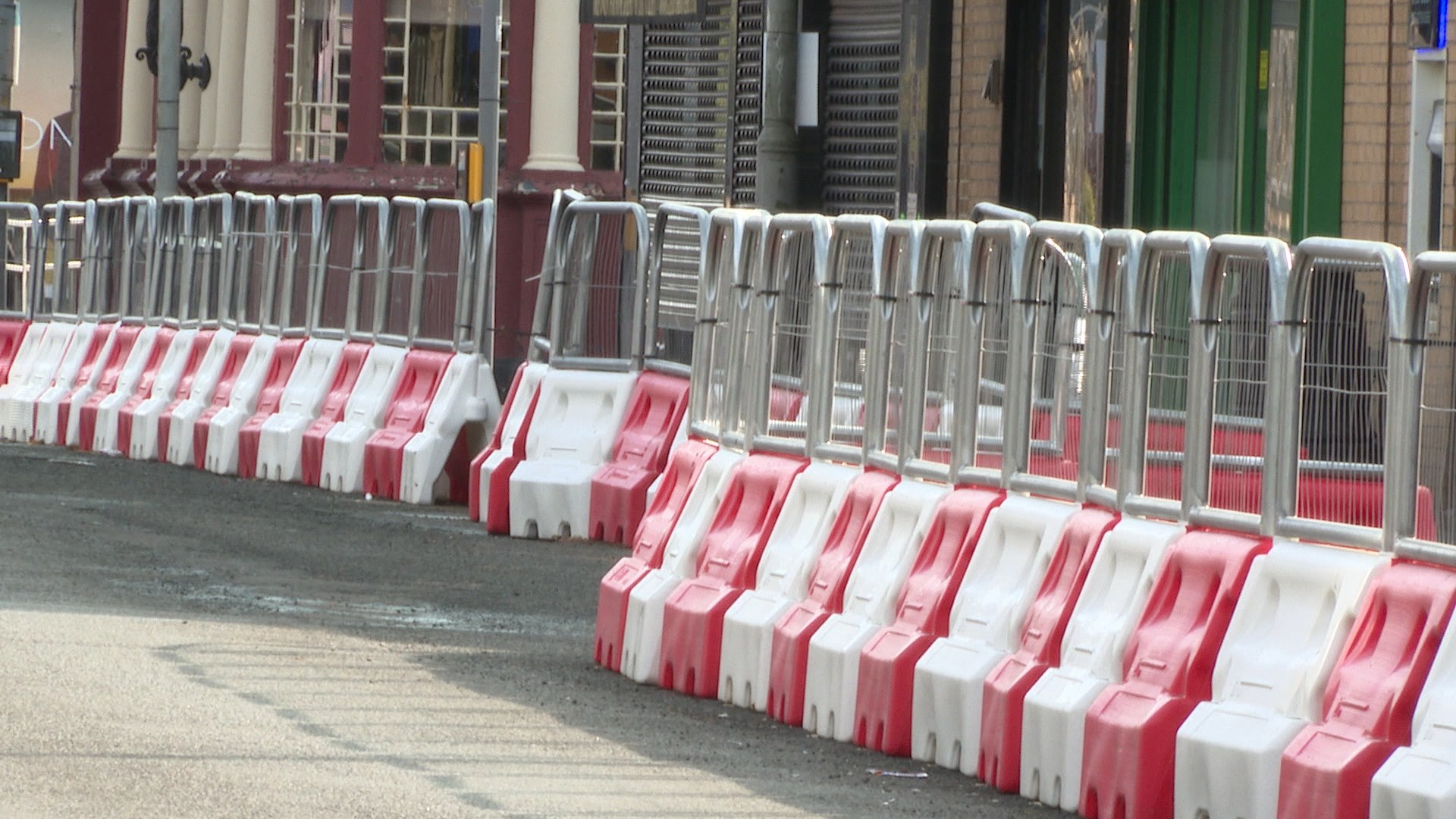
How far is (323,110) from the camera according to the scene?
112ft

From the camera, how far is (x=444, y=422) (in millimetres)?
16703

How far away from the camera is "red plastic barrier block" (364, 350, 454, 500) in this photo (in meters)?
17.0

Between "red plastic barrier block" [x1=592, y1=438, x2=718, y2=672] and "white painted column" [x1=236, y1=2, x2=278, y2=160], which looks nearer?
"red plastic barrier block" [x1=592, y1=438, x2=718, y2=672]

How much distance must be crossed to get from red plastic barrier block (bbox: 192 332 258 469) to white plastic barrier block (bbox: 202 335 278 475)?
0.04 m

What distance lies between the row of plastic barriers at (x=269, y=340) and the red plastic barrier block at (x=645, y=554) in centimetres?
633

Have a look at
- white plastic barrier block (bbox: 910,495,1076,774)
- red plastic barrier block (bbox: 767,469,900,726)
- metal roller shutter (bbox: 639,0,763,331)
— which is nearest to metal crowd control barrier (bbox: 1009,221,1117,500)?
white plastic barrier block (bbox: 910,495,1076,774)

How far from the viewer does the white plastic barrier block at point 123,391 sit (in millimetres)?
20609

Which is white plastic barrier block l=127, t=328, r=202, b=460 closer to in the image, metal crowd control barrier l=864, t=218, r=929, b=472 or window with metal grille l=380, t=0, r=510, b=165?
metal crowd control barrier l=864, t=218, r=929, b=472

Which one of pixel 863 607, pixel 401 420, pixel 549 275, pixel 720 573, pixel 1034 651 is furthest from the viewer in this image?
pixel 401 420

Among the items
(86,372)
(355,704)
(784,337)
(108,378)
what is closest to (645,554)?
(784,337)

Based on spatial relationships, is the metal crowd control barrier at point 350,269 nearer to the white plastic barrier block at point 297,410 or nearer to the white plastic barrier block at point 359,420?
the white plastic barrier block at point 297,410

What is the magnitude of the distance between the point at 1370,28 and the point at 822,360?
579cm

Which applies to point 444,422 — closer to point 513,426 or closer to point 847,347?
point 513,426

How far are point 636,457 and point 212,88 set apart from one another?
23115mm
